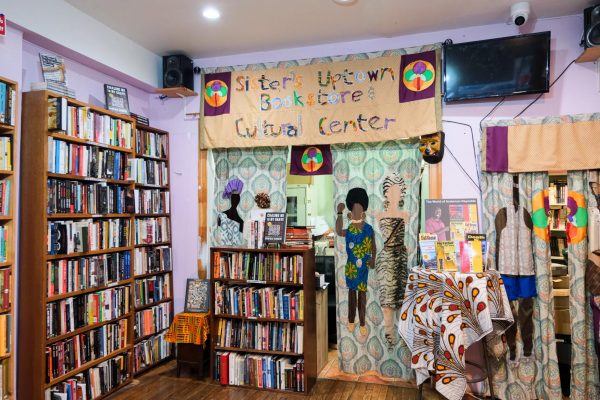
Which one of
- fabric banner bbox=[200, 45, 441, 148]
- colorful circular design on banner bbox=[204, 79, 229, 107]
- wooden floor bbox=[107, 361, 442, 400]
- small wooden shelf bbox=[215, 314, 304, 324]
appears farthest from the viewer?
colorful circular design on banner bbox=[204, 79, 229, 107]

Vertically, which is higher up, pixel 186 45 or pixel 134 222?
pixel 186 45

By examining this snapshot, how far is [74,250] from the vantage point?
9.59ft

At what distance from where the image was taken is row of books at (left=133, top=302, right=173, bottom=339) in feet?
11.9

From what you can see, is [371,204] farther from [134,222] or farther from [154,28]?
[154,28]

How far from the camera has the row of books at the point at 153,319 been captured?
142 inches

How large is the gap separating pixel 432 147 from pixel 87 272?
2.85 m

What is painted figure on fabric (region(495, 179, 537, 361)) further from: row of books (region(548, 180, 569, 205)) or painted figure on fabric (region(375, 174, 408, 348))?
row of books (region(548, 180, 569, 205))

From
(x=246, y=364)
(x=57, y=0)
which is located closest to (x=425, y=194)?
(x=246, y=364)

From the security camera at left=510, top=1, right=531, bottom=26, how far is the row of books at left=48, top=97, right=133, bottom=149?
124 inches

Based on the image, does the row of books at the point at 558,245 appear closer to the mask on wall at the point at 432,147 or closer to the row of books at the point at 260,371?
the mask on wall at the point at 432,147

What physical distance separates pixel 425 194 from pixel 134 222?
258cm

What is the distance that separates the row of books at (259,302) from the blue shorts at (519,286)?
160 cm

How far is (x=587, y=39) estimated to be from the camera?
291 centimetres

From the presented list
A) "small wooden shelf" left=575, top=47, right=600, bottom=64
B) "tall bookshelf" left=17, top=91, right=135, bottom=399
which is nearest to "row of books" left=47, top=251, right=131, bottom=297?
"tall bookshelf" left=17, top=91, right=135, bottom=399
